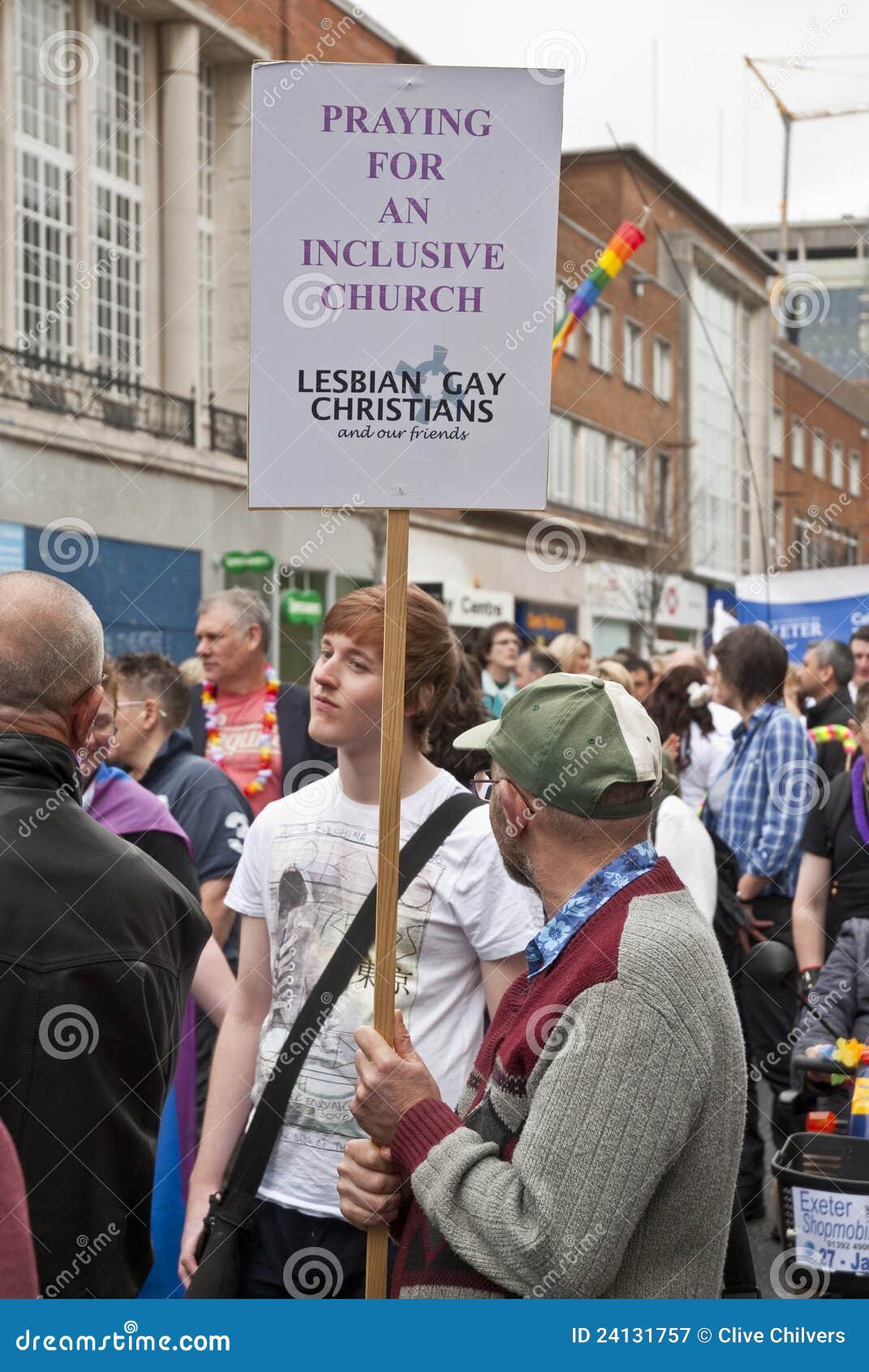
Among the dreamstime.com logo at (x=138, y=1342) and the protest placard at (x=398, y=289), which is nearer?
the dreamstime.com logo at (x=138, y=1342)

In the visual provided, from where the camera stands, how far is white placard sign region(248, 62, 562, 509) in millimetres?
2676

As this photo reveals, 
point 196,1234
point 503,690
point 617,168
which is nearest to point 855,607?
point 503,690

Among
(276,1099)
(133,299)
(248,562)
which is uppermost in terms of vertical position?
(133,299)

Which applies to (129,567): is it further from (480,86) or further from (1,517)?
(480,86)

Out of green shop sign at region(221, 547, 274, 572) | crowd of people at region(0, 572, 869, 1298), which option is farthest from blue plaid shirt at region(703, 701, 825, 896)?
green shop sign at region(221, 547, 274, 572)

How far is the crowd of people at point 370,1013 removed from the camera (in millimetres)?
2061

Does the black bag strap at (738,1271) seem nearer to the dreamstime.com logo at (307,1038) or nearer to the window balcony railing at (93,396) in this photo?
the dreamstime.com logo at (307,1038)

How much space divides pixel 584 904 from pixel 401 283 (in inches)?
45.1
